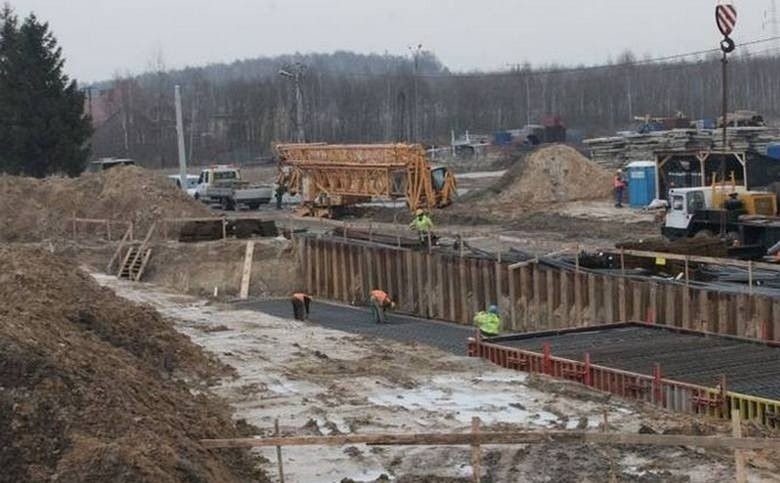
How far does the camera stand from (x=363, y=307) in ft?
100

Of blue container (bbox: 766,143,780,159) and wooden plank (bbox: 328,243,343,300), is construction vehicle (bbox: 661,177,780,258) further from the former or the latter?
wooden plank (bbox: 328,243,343,300)

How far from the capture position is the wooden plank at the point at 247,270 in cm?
3251

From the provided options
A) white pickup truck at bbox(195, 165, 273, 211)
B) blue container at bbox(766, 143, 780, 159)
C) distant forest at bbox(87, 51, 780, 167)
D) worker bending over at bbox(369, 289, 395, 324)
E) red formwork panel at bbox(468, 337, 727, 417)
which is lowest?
worker bending over at bbox(369, 289, 395, 324)

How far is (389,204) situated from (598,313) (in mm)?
25116

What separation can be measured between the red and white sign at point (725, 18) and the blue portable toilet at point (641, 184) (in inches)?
384

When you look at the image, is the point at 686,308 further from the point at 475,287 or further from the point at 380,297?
the point at 380,297

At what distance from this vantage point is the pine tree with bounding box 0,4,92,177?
2053 inches

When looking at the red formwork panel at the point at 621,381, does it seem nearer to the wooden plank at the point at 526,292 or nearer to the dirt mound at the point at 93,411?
the dirt mound at the point at 93,411

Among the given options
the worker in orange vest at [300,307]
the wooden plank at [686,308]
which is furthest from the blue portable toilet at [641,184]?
the wooden plank at [686,308]

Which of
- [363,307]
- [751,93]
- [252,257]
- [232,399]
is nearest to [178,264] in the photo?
[252,257]

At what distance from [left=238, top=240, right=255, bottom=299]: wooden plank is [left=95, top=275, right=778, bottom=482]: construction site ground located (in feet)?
22.5

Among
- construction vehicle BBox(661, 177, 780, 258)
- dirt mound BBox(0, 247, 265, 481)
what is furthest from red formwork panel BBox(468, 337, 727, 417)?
construction vehicle BBox(661, 177, 780, 258)

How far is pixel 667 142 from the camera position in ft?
174

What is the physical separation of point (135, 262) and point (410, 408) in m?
20.5
